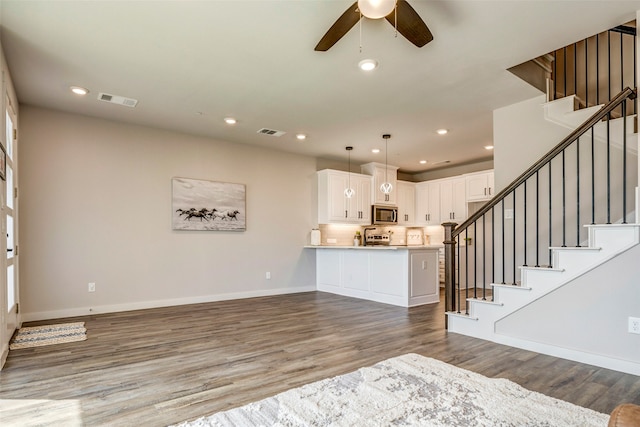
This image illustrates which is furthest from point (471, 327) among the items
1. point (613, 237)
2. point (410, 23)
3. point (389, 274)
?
point (410, 23)

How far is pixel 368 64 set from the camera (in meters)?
3.36

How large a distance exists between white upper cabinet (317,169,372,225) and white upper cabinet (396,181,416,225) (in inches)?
49.4

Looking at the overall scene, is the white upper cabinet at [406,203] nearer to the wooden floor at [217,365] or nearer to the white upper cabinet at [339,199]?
the white upper cabinet at [339,199]

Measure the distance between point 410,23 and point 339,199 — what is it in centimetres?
499

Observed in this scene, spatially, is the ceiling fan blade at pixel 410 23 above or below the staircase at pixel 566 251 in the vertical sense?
above

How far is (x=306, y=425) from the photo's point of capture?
77.2 inches

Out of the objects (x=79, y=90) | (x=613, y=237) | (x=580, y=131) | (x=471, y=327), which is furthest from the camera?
(x=79, y=90)

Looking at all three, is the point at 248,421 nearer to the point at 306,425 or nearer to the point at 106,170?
the point at 306,425

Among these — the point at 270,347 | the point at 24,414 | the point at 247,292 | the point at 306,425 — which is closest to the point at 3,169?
the point at 24,414

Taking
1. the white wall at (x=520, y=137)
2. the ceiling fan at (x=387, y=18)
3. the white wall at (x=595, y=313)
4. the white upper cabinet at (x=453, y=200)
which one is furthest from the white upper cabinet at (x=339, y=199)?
the ceiling fan at (x=387, y=18)

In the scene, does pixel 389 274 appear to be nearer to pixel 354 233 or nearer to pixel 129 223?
pixel 354 233

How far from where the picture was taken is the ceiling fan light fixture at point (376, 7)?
2.07 metres

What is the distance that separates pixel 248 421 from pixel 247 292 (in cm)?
449

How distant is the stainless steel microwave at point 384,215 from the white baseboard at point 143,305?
2263 mm
